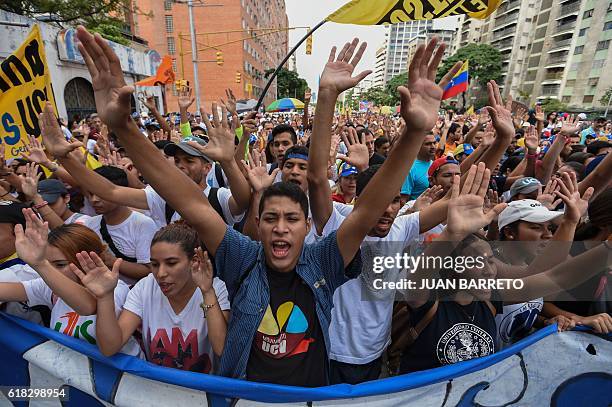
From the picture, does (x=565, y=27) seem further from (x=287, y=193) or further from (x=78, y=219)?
(x=78, y=219)

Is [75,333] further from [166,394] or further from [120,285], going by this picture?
[166,394]

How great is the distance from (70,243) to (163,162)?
2.91 ft

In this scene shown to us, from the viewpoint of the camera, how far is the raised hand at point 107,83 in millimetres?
1478

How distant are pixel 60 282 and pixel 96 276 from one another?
0.20 meters

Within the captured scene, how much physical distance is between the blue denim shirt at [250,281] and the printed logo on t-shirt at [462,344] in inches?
25.0

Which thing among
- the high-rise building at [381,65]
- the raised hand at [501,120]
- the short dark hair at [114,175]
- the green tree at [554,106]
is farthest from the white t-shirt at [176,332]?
the high-rise building at [381,65]

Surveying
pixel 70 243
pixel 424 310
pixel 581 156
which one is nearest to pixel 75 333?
pixel 70 243

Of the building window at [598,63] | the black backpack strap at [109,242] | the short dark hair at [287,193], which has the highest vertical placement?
the building window at [598,63]

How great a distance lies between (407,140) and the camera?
158 cm

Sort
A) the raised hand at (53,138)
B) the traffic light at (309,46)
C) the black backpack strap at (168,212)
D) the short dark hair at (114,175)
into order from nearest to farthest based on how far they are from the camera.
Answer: the raised hand at (53,138) < the black backpack strap at (168,212) < the short dark hair at (114,175) < the traffic light at (309,46)

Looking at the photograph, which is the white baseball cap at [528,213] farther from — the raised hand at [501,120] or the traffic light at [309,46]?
the traffic light at [309,46]

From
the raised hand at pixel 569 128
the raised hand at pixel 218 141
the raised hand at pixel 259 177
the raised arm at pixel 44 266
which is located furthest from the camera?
the raised hand at pixel 569 128

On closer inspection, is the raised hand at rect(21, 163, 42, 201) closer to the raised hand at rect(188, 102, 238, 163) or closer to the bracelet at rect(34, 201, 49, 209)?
the bracelet at rect(34, 201, 49, 209)

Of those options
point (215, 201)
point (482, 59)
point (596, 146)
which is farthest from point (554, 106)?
point (215, 201)
